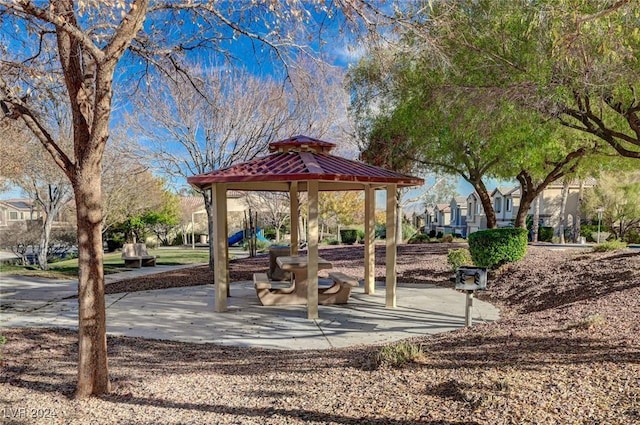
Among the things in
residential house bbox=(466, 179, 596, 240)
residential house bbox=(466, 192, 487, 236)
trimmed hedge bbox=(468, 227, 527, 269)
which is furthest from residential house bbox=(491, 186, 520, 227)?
trimmed hedge bbox=(468, 227, 527, 269)

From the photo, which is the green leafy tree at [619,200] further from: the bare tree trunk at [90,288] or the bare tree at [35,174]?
the bare tree trunk at [90,288]

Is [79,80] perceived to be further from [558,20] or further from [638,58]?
[638,58]

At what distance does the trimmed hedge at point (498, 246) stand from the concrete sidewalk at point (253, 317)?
1671 mm

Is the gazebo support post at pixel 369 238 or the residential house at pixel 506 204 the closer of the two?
the gazebo support post at pixel 369 238

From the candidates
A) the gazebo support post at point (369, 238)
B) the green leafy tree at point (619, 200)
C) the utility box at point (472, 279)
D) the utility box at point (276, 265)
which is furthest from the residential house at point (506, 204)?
the utility box at point (472, 279)

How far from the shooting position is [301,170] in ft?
22.5

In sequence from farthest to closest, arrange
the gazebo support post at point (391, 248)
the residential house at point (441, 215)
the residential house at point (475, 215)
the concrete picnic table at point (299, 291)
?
the residential house at point (441, 215)
the residential house at point (475, 215)
the concrete picnic table at point (299, 291)
the gazebo support post at point (391, 248)

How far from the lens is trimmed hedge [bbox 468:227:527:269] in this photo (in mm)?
10518

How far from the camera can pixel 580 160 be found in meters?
13.7

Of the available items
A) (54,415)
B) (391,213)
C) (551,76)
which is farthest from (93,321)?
(551,76)

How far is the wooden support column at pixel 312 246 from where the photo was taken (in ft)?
22.7

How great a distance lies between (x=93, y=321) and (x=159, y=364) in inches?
50.3

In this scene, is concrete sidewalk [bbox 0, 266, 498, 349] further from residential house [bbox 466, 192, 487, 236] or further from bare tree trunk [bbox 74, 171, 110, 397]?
residential house [bbox 466, 192, 487, 236]

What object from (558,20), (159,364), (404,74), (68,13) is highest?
(404,74)
